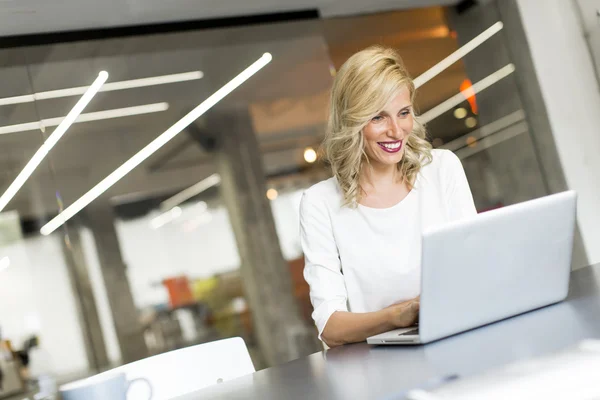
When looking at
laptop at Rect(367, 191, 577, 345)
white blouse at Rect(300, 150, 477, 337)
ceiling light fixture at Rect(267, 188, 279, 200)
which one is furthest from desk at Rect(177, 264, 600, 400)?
ceiling light fixture at Rect(267, 188, 279, 200)

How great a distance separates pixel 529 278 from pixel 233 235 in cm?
280

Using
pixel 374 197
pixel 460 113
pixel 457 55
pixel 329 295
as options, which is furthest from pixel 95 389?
pixel 457 55

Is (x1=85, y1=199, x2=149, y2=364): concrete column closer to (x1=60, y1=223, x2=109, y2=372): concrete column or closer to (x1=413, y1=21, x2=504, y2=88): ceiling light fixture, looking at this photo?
(x1=60, y1=223, x2=109, y2=372): concrete column

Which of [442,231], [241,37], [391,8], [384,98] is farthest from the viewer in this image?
[391,8]

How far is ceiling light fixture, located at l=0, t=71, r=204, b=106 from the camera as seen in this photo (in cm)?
362

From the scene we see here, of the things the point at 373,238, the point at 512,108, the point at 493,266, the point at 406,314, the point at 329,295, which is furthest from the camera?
the point at 512,108

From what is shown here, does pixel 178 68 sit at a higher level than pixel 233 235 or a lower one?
higher

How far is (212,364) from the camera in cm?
178

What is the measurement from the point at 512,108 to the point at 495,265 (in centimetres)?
408

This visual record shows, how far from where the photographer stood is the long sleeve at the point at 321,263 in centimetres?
186

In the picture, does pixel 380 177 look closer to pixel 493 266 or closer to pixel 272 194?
pixel 493 266

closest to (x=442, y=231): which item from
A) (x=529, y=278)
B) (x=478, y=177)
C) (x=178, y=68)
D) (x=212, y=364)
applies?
(x=529, y=278)

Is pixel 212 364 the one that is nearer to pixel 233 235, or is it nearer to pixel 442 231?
pixel 442 231

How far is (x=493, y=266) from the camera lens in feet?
4.15
